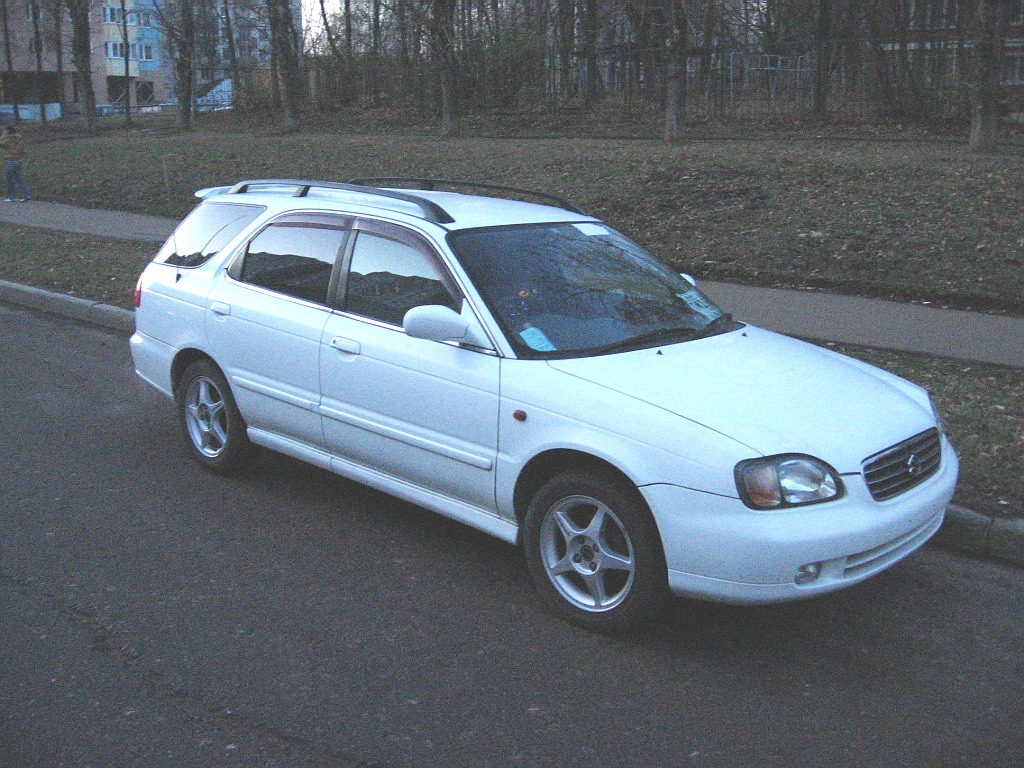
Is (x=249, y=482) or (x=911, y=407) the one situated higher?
(x=911, y=407)

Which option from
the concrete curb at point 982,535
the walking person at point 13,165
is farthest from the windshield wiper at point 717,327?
the walking person at point 13,165

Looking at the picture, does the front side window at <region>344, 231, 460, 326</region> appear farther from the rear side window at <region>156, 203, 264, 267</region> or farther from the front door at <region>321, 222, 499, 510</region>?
the rear side window at <region>156, 203, 264, 267</region>

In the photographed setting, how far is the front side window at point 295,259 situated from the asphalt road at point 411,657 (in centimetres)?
118

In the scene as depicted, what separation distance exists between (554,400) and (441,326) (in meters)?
0.63

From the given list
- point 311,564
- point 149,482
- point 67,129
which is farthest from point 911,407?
point 67,129

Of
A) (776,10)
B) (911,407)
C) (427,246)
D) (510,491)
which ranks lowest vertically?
(510,491)

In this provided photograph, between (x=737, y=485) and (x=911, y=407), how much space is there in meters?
1.22

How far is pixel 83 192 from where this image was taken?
21.4 m

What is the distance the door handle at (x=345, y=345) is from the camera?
201 inches

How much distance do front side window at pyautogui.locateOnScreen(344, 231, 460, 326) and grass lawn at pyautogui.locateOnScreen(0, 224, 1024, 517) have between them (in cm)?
287

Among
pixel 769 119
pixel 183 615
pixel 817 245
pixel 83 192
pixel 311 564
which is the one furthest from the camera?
pixel 769 119

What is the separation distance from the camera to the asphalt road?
3.51 metres

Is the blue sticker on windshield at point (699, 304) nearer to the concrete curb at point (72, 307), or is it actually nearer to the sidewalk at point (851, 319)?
the sidewalk at point (851, 319)

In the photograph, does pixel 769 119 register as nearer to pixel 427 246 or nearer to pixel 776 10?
pixel 776 10
